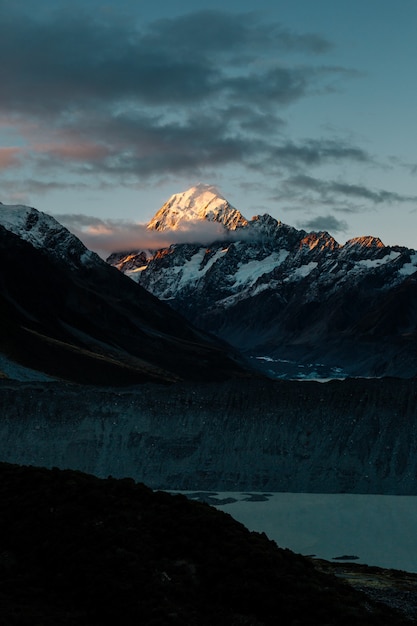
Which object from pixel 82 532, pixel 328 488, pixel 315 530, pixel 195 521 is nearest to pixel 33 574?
pixel 82 532

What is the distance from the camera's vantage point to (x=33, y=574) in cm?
3195

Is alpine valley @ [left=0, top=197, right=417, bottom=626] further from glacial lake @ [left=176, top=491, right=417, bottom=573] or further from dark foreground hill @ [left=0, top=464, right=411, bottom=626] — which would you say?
glacial lake @ [left=176, top=491, right=417, bottom=573]

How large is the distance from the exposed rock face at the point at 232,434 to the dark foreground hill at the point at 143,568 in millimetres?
38773

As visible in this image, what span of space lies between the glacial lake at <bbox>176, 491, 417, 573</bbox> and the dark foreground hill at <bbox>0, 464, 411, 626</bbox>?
19.8 meters

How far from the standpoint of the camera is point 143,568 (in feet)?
103

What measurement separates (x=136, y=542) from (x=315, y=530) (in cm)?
2958

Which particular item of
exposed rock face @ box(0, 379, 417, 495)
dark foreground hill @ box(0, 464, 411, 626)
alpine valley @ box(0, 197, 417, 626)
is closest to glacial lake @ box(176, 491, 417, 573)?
exposed rock face @ box(0, 379, 417, 495)

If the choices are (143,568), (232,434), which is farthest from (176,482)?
(143,568)

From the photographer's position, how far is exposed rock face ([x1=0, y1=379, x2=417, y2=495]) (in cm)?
7631

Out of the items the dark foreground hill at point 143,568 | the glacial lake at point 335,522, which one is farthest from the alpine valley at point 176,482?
the glacial lake at point 335,522

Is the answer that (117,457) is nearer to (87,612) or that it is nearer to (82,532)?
(82,532)

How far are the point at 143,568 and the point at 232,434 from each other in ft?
168

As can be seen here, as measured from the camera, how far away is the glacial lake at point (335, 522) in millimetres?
56000

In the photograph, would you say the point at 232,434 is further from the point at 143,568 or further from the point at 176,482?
the point at 143,568
